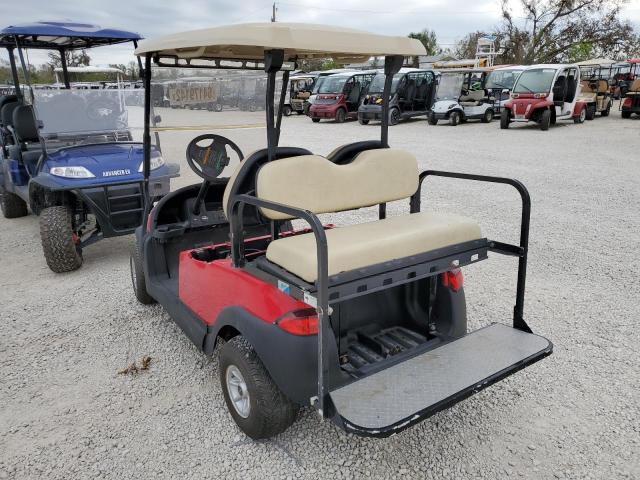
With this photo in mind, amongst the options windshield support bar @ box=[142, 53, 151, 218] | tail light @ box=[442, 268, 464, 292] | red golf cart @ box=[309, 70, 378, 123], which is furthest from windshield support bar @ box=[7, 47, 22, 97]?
red golf cart @ box=[309, 70, 378, 123]

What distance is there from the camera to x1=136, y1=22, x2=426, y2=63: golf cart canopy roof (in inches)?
72.5

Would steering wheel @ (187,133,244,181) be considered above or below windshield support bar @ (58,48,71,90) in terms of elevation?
below

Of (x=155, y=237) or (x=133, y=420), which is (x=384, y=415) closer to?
(x=133, y=420)

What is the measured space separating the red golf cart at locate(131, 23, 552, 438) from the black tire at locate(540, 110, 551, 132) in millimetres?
12056

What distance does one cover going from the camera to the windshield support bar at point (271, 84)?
2014 mm

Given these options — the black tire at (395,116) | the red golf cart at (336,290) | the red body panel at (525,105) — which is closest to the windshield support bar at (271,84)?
the red golf cart at (336,290)

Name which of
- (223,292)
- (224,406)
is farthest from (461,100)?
(224,406)

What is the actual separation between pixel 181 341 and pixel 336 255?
1606mm

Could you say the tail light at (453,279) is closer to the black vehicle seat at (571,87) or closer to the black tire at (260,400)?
the black tire at (260,400)

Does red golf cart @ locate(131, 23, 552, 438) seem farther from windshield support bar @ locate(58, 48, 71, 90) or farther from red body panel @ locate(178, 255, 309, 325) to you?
windshield support bar @ locate(58, 48, 71, 90)

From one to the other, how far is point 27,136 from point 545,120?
1229 cm

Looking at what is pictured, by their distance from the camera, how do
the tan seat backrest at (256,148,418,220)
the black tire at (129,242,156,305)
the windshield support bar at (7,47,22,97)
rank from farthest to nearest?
the windshield support bar at (7,47,22,97), the black tire at (129,242,156,305), the tan seat backrest at (256,148,418,220)

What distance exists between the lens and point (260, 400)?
1976 mm

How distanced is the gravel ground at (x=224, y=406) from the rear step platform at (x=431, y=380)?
32 cm
